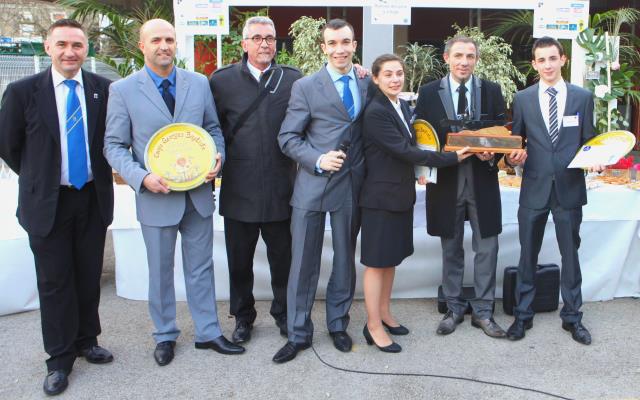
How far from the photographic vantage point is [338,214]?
139 inches

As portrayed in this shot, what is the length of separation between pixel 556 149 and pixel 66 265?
2.82 m

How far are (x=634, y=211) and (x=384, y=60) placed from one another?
2316 millimetres

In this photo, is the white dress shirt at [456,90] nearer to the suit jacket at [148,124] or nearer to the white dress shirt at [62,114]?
the suit jacket at [148,124]

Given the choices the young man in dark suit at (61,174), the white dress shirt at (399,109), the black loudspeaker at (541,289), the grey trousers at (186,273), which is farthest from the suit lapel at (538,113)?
the young man in dark suit at (61,174)

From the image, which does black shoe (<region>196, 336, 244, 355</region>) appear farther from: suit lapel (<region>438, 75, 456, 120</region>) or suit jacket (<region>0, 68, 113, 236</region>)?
suit lapel (<region>438, 75, 456, 120</region>)

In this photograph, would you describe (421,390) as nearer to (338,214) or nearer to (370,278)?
(370,278)

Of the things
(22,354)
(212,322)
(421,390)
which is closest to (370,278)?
(421,390)

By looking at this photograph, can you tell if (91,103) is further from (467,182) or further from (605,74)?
(605,74)

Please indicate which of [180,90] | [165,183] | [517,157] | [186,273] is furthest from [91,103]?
[517,157]

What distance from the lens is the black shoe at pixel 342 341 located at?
367cm

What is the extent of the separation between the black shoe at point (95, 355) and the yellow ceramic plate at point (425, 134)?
7.13 feet

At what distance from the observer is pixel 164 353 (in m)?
3.54

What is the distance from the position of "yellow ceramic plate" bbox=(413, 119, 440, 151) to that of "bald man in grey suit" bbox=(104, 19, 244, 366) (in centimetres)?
113

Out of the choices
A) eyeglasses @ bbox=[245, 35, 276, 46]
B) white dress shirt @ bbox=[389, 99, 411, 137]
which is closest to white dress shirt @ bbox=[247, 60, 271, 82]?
eyeglasses @ bbox=[245, 35, 276, 46]
